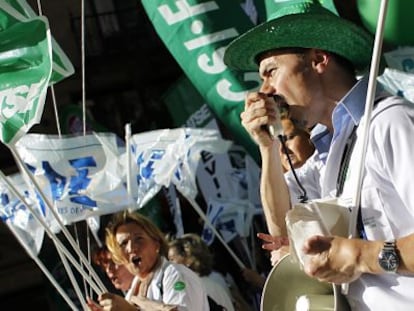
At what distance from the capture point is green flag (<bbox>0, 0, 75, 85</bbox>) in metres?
4.15

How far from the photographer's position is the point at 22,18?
418 cm

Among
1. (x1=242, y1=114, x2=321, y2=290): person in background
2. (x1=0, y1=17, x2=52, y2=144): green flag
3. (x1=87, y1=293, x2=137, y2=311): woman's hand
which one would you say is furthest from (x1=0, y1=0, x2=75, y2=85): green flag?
(x1=242, y1=114, x2=321, y2=290): person in background

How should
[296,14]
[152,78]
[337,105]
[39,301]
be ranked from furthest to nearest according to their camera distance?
[152,78] < [39,301] < [296,14] < [337,105]

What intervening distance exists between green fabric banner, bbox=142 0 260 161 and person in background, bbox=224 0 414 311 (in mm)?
2242

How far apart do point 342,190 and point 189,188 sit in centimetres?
463

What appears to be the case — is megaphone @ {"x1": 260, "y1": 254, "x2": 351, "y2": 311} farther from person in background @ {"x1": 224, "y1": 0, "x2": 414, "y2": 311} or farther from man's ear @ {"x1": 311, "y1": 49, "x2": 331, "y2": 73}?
man's ear @ {"x1": 311, "y1": 49, "x2": 331, "y2": 73}

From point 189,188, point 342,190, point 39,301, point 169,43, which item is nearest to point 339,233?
point 342,190

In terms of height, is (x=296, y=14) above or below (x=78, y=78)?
above

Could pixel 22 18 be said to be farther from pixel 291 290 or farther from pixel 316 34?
pixel 291 290

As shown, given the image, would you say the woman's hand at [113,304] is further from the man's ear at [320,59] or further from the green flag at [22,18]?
the man's ear at [320,59]

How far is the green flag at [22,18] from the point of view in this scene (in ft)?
13.6

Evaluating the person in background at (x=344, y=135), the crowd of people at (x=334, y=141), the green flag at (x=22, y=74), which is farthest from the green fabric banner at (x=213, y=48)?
the person in background at (x=344, y=135)

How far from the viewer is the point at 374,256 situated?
211cm

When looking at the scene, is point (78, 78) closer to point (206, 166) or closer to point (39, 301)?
point (39, 301)
